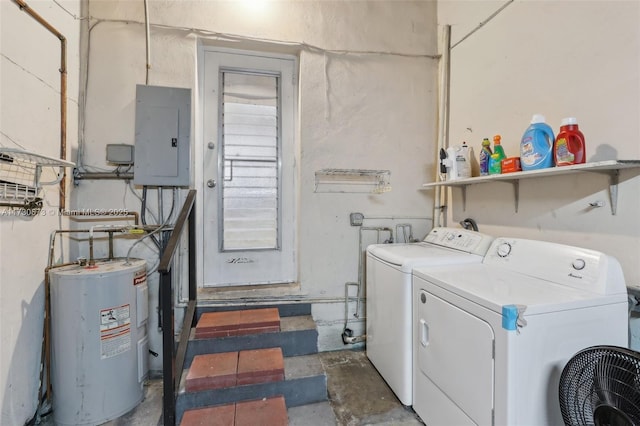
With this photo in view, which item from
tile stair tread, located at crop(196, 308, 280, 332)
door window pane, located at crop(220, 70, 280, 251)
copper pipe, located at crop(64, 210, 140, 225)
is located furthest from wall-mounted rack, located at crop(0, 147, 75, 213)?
tile stair tread, located at crop(196, 308, 280, 332)

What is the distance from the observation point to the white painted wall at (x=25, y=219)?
1283mm

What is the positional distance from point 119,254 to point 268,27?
192 centimetres

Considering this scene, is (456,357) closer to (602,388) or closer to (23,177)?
(602,388)

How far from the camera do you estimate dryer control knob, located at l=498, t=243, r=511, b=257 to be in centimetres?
150

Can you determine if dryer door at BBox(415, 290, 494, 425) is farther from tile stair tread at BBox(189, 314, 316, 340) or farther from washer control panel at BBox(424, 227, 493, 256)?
tile stair tread at BBox(189, 314, 316, 340)

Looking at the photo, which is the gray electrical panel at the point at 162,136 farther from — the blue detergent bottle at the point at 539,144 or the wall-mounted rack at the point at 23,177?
the blue detergent bottle at the point at 539,144

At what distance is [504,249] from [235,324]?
164 centimetres

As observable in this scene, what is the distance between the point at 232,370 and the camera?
1.57 metres

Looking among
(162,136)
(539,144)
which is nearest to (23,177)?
(162,136)

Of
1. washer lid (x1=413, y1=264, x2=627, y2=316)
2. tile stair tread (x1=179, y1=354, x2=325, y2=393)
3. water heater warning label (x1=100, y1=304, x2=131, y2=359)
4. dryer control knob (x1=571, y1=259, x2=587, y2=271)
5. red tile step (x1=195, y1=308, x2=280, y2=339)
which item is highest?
dryer control knob (x1=571, y1=259, x2=587, y2=271)

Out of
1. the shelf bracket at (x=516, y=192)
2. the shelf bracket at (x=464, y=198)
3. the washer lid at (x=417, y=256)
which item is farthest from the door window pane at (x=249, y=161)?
the shelf bracket at (x=516, y=192)

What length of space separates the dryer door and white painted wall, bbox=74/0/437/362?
88 centimetres

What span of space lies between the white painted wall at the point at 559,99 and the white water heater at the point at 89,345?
2.31 meters

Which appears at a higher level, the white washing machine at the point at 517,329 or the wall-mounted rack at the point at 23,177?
the wall-mounted rack at the point at 23,177
